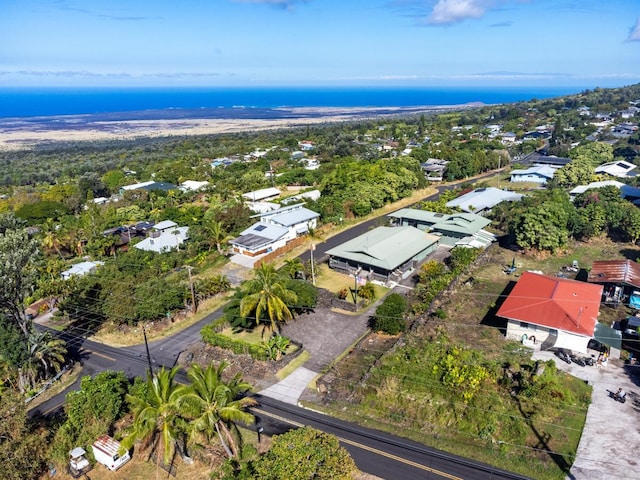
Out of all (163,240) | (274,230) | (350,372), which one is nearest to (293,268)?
(274,230)

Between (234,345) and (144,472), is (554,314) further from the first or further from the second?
(144,472)

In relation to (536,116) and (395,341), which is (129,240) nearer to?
(395,341)

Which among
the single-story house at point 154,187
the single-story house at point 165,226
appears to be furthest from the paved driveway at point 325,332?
the single-story house at point 154,187

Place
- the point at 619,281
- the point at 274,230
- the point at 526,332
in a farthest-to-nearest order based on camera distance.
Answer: the point at 274,230
the point at 619,281
the point at 526,332

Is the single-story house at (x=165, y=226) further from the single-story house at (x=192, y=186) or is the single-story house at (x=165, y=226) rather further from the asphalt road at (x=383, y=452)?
the asphalt road at (x=383, y=452)

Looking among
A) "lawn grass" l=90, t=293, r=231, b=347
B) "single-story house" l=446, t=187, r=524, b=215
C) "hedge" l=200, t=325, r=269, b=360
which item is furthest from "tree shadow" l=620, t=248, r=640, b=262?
"lawn grass" l=90, t=293, r=231, b=347

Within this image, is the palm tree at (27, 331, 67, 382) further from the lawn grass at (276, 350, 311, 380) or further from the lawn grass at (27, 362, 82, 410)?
the lawn grass at (276, 350, 311, 380)
